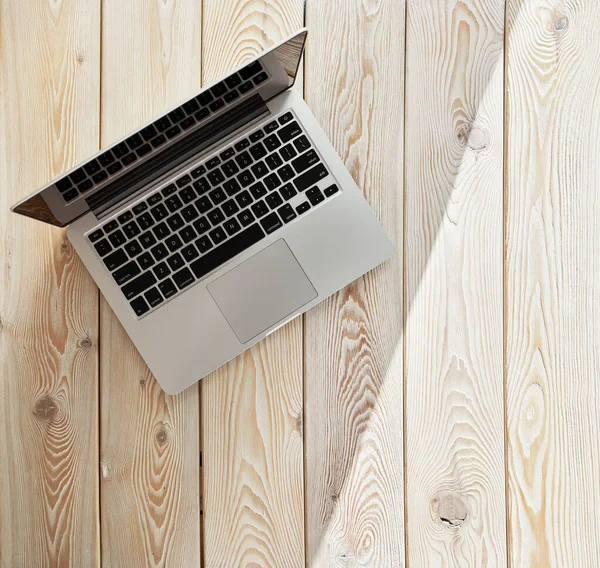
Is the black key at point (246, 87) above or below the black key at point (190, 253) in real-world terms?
above

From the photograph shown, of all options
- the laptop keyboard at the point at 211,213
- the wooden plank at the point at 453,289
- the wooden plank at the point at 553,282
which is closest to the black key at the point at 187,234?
the laptop keyboard at the point at 211,213

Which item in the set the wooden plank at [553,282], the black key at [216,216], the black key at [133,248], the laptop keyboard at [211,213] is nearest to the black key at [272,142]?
the laptop keyboard at [211,213]

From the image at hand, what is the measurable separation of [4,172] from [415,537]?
28.4 inches

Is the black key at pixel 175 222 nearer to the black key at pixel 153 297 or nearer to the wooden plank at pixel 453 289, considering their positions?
the black key at pixel 153 297

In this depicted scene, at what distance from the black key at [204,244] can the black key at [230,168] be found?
0.08 metres

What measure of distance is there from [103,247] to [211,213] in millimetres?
139

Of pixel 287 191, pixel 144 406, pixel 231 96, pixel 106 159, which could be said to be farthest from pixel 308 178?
pixel 144 406

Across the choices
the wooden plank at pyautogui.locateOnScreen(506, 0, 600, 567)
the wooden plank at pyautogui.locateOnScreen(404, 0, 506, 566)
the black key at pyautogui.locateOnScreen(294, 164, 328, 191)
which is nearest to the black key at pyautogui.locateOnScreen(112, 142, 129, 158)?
the black key at pyautogui.locateOnScreen(294, 164, 328, 191)

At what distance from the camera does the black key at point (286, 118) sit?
70 cm

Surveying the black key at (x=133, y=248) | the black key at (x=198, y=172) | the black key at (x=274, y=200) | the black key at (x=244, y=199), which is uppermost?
the black key at (x=198, y=172)

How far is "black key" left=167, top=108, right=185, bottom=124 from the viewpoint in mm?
631

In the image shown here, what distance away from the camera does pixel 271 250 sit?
70cm

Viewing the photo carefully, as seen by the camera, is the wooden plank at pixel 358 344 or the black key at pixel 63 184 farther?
the wooden plank at pixel 358 344

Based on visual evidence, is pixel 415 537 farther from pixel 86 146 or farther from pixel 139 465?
pixel 86 146
